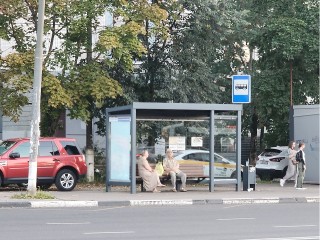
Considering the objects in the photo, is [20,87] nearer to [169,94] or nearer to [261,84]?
[169,94]

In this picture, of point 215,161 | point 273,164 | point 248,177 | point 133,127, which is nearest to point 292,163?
point 248,177

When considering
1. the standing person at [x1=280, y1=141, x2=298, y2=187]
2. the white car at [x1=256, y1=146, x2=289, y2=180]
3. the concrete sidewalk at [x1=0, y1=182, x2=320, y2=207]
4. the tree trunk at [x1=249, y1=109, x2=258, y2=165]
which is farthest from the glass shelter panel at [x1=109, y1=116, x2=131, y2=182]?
the tree trunk at [x1=249, y1=109, x2=258, y2=165]

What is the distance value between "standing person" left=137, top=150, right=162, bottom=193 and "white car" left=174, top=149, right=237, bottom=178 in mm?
1413

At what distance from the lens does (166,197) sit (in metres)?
23.2

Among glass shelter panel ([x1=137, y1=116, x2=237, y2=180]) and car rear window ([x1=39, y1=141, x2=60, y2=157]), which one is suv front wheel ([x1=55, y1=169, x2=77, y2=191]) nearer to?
car rear window ([x1=39, y1=141, x2=60, y2=157])

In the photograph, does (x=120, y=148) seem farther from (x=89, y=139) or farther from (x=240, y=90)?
(x=89, y=139)

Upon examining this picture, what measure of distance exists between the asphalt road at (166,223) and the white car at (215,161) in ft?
15.0

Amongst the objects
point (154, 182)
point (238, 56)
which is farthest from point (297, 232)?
point (238, 56)

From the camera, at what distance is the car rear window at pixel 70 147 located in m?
26.6

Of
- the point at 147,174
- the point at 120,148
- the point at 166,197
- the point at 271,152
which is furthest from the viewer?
the point at 271,152

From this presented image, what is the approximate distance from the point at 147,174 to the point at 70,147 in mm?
3267

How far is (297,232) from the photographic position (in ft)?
47.6

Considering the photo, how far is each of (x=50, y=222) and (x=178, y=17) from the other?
1718 centimetres

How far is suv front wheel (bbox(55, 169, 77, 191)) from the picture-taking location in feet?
85.3
